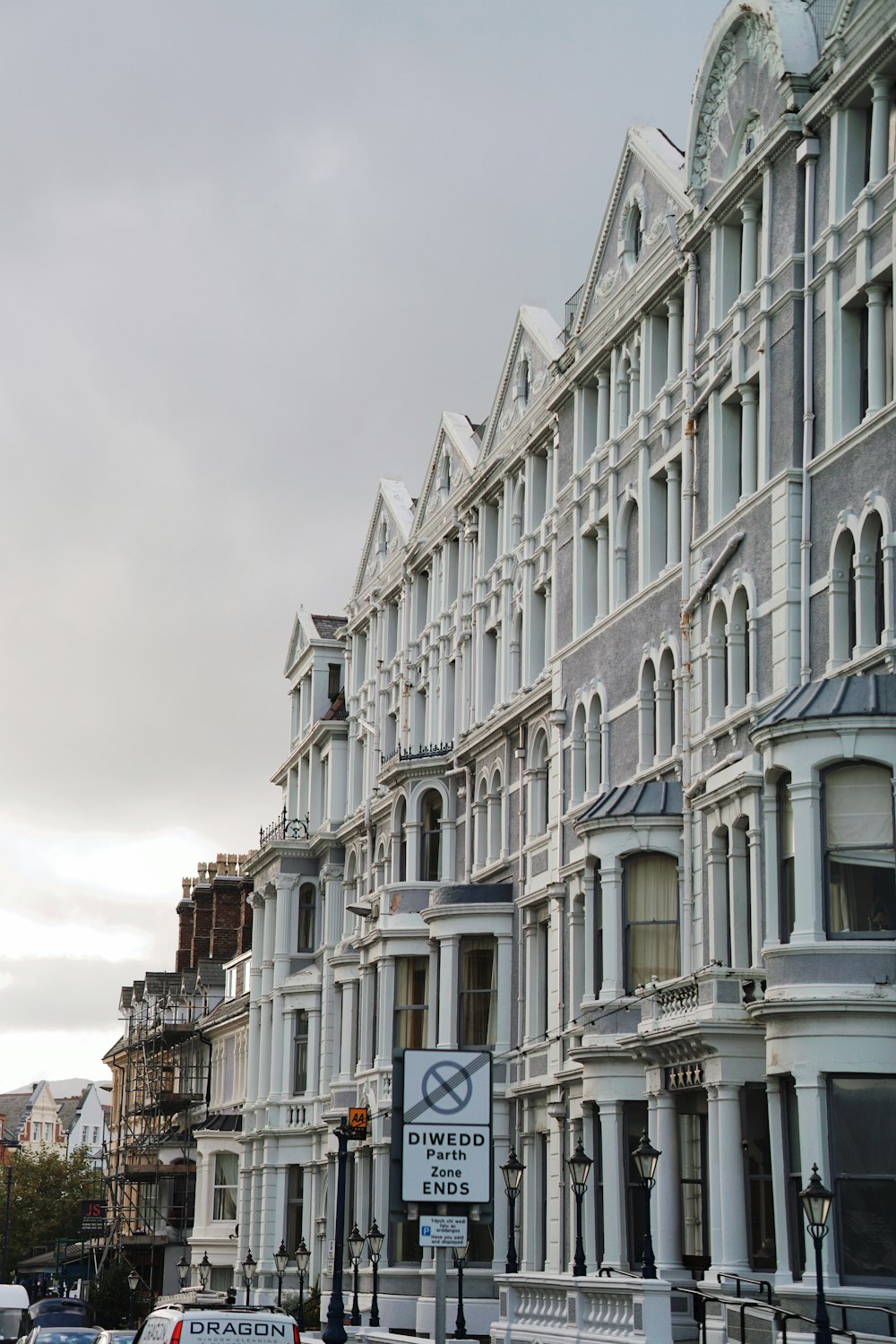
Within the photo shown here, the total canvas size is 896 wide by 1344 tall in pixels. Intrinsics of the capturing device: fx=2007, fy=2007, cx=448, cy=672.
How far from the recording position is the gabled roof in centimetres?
6656

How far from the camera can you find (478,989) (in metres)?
44.4

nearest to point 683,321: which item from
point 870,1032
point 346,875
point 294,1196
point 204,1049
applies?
point 870,1032

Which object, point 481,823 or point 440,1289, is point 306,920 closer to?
point 481,823

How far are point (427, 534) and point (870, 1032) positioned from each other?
95.5ft

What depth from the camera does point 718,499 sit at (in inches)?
1315

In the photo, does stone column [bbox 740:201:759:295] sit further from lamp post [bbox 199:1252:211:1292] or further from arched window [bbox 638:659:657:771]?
lamp post [bbox 199:1252:211:1292]

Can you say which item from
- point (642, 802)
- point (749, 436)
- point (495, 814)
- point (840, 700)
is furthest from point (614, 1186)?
point (495, 814)

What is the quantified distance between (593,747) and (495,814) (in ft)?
24.5

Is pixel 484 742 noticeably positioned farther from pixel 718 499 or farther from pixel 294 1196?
pixel 294 1196

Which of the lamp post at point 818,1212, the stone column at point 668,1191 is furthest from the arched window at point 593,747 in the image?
the lamp post at point 818,1212

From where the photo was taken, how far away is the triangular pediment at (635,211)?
124 ft

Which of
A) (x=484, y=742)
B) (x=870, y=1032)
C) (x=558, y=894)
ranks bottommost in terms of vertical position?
(x=870, y=1032)

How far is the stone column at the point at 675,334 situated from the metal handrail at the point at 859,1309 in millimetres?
17395

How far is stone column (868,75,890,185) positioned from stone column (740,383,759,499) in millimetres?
4443
